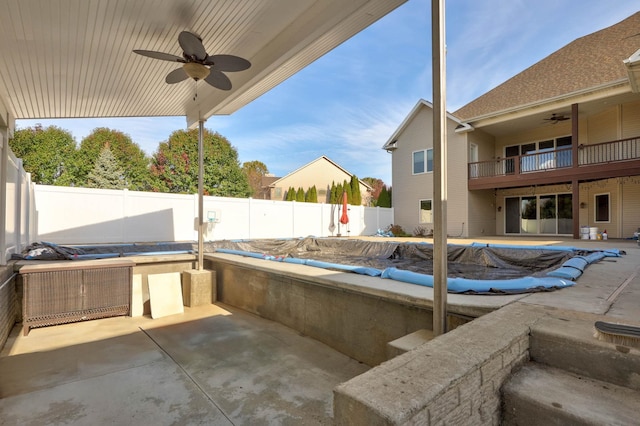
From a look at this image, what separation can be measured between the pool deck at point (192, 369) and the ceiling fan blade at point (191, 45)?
9.70 feet

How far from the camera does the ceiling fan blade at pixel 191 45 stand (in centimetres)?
336

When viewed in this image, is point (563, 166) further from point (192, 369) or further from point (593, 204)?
point (192, 369)

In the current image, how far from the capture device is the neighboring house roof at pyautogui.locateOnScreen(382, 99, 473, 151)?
13.1 meters

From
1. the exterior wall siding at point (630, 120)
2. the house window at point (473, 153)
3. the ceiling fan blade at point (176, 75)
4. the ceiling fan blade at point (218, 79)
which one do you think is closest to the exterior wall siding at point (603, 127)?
the exterior wall siding at point (630, 120)

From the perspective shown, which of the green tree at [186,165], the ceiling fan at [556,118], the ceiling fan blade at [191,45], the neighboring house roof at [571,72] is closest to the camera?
the ceiling fan blade at [191,45]

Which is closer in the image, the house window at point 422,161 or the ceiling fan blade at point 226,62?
the ceiling fan blade at point 226,62

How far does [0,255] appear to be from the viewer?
155 inches

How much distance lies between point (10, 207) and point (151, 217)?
540cm

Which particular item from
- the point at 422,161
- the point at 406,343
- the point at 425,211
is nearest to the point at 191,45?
the point at 406,343

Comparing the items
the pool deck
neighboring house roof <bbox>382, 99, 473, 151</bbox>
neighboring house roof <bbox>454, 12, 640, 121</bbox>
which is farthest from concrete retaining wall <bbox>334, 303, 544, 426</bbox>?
neighboring house roof <bbox>382, 99, 473, 151</bbox>

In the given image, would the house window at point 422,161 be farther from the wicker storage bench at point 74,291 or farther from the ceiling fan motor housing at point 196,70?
the wicker storage bench at point 74,291

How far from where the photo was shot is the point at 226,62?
151 inches

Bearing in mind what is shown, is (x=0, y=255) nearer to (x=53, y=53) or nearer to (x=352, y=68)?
(x=53, y=53)

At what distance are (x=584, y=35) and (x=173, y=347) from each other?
18985 millimetres
